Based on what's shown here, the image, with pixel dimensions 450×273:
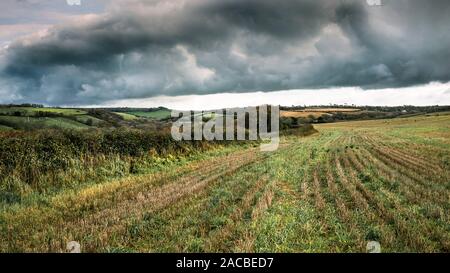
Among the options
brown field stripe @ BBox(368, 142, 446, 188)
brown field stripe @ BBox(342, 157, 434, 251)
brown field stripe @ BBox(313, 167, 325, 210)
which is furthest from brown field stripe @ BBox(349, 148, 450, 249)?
brown field stripe @ BBox(368, 142, 446, 188)

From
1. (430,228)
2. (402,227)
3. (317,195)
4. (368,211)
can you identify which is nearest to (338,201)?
(317,195)

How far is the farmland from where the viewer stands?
617cm

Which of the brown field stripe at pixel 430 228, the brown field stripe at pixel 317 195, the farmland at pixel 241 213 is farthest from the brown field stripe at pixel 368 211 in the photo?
the brown field stripe at pixel 317 195

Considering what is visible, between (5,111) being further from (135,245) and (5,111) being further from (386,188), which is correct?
(386,188)

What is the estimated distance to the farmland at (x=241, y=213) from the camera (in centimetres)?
617

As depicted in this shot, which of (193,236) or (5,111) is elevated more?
(5,111)

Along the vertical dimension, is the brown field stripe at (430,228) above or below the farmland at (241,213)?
above

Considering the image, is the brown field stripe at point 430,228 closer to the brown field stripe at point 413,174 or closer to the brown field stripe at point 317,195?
the brown field stripe at point 317,195

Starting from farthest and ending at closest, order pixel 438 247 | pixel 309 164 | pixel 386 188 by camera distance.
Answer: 1. pixel 309 164
2. pixel 386 188
3. pixel 438 247

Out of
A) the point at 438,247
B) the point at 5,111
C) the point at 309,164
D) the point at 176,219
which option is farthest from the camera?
the point at 5,111

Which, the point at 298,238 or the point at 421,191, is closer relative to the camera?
the point at 298,238
